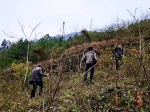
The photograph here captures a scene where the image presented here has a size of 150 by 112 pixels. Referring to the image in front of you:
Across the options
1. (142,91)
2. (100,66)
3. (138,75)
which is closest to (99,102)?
(142,91)

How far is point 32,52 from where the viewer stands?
84.2ft

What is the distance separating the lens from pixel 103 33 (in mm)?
23562

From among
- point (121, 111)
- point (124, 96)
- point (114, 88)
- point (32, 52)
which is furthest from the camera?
point (32, 52)

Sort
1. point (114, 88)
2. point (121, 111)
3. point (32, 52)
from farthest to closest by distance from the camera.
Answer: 1. point (32, 52)
2. point (114, 88)
3. point (121, 111)

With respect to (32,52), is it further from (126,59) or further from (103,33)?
(126,59)

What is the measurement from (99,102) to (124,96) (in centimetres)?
71

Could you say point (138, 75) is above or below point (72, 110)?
above

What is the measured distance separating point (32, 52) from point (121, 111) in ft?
63.6

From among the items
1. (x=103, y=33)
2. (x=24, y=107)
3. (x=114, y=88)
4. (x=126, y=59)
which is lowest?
(x=24, y=107)

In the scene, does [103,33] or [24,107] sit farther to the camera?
[103,33]

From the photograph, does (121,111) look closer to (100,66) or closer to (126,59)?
(126,59)

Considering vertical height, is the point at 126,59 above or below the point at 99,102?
above

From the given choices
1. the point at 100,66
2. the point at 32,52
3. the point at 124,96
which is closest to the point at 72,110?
the point at 124,96

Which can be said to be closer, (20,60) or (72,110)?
(72,110)
